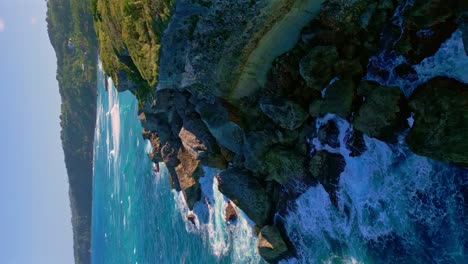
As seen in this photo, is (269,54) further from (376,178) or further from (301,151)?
(376,178)

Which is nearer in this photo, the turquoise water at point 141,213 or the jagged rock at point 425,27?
the jagged rock at point 425,27

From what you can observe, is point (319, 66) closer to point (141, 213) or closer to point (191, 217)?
point (191, 217)

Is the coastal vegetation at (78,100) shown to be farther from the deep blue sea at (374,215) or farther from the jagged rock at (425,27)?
the jagged rock at (425,27)

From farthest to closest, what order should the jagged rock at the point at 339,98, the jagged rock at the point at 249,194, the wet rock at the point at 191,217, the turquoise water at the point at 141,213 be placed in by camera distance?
the wet rock at the point at 191,217, the turquoise water at the point at 141,213, the jagged rock at the point at 249,194, the jagged rock at the point at 339,98

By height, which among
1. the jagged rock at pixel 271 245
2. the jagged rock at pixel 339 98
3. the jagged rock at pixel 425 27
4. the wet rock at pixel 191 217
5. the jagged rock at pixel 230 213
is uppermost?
the jagged rock at pixel 425 27

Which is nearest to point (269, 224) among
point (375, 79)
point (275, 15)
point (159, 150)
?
point (375, 79)

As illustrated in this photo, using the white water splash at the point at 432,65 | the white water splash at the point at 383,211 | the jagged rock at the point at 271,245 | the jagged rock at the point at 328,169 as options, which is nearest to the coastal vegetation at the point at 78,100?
the jagged rock at the point at 271,245
